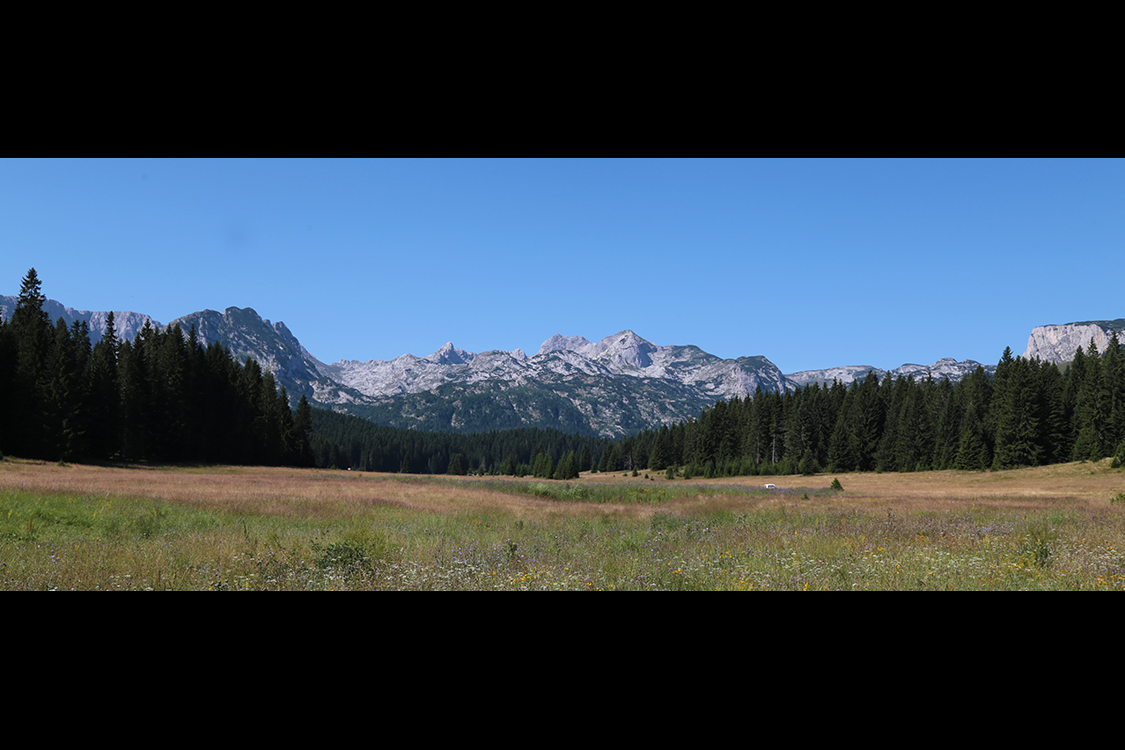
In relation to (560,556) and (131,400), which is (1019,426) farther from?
(131,400)

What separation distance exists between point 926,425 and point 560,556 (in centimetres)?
9432

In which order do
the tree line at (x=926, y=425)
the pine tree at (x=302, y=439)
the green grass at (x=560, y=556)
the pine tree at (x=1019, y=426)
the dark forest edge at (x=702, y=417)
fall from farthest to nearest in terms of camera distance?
the pine tree at (x=302, y=439)
the tree line at (x=926, y=425)
the pine tree at (x=1019, y=426)
the dark forest edge at (x=702, y=417)
the green grass at (x=560, y=556)

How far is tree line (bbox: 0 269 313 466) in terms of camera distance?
4825 centimetres

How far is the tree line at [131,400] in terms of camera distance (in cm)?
4825

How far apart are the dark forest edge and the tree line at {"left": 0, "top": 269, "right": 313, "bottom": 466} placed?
13 centimetres

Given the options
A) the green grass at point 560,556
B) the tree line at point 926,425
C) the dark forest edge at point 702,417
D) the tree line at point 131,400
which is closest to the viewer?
the green grass at point 560,556

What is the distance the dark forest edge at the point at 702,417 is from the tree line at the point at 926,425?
21cm

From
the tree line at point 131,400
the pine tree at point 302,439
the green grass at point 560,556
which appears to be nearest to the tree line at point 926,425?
the pine tree at point 302,439

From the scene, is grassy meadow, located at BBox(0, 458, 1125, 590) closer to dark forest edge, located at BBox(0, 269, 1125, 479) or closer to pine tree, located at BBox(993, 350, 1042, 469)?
dark forest edge, located at BBox(0, 269, 1125, 479)

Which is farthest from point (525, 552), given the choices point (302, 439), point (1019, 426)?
point (1019, 426)

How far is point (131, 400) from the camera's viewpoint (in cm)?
5922

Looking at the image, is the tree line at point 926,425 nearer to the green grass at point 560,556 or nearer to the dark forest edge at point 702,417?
the dark forest edge at point 702,417
